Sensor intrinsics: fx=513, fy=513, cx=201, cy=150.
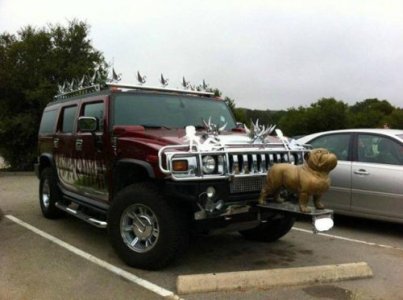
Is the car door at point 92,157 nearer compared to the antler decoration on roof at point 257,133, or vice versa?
the antler decoration on roof at point 257,133

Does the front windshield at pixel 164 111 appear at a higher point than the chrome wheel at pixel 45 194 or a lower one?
higher

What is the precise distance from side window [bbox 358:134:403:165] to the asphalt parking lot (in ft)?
3.60

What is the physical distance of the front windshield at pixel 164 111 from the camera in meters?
6.32

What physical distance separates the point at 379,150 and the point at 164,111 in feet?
10.5

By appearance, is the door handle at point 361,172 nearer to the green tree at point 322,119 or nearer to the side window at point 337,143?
the side window at point 337,143

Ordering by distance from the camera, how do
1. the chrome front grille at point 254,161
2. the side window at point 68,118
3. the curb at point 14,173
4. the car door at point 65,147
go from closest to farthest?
the chrome front grille at point 254,161, the car door at point 65,147, the side window at point 68,118, the curb at point 14,173

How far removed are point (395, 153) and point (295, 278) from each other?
3.09 metres

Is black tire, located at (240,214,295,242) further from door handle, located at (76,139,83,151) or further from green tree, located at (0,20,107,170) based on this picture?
green tree, located at (0,20,107,170)

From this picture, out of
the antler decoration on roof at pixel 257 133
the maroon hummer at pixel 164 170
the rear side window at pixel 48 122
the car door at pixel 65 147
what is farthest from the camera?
the rear side window at pixel 48 122

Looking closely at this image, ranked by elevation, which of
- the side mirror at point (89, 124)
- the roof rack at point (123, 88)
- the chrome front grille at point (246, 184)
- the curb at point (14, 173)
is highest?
the roof rack at point (123, 88)

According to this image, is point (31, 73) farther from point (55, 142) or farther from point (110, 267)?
point (110, 267)

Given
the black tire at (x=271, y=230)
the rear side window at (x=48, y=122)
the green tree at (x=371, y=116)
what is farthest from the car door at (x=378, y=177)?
the green tree at (x=371, y=116)

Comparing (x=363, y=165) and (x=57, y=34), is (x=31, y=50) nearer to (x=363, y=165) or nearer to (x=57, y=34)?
(x=57, y=34)

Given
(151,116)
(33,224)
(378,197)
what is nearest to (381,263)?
(378,197)
